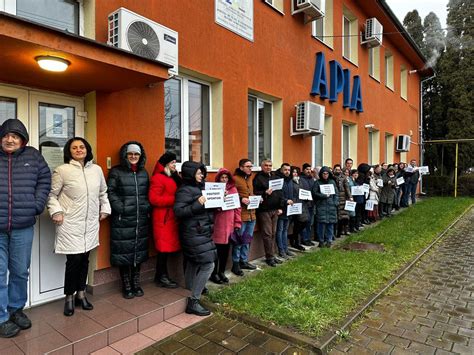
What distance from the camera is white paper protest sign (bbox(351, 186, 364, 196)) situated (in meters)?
8.98

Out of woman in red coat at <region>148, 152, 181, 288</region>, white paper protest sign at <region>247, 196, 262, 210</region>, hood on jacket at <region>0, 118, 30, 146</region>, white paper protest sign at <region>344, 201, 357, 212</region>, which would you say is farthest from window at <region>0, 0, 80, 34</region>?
white paper protest sign at <region>344, 201, 357, 212</region>

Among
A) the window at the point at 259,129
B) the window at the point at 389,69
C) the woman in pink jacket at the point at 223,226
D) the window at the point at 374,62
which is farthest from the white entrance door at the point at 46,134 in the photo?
the window at the point at 389,69

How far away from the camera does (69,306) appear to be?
362 centimetres

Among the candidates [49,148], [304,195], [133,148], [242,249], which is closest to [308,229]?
[304,195]

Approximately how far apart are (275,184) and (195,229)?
7.78ft

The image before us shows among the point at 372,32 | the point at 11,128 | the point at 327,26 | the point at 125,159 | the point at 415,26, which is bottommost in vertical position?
the point at 125,159

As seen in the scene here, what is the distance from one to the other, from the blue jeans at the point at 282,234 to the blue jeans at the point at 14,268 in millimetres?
4268

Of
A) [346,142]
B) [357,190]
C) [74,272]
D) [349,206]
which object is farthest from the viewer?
[346,142]

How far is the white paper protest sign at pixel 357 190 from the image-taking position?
8.98 m

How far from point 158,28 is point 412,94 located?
17.6m

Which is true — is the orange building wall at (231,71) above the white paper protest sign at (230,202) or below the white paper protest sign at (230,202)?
above

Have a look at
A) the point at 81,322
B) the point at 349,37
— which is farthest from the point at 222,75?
the point at 349,37

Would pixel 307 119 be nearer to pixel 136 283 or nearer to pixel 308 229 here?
pixel 308 229

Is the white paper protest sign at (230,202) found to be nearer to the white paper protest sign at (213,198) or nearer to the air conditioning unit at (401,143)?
the white paper protest sign at (213,198)
